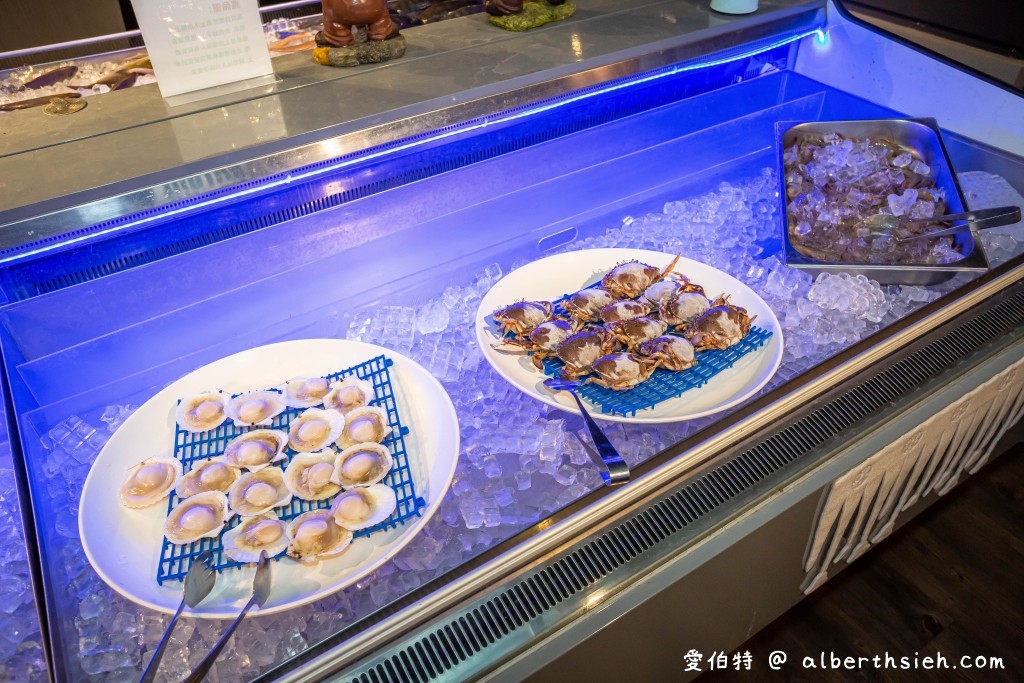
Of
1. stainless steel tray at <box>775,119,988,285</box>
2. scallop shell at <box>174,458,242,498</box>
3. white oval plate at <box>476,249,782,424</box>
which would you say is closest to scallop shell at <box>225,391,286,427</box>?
scallop shell at <box>174,458,242,498</box>

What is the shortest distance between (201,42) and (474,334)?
1065mm

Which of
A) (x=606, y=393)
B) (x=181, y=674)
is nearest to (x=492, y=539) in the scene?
(x=606, y=393)

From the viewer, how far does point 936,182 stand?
7.66 feet

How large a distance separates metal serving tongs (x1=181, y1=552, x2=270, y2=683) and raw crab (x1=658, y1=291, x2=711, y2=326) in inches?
42.9

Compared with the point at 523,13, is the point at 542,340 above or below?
below

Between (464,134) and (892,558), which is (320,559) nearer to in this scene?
(464,134)

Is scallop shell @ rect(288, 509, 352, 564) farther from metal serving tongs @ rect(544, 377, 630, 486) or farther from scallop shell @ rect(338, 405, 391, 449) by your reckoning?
metal serving tongs @ rect(544, 377, 630, 486)

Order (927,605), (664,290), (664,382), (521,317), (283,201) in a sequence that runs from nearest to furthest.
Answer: (664,382), (521,317), (664,290), (283,201), (927,605)

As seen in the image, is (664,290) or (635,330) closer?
(635,330)

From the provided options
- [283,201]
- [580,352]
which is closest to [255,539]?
[580,352]

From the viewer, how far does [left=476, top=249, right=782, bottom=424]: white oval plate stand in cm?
155

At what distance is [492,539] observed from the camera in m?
1.33

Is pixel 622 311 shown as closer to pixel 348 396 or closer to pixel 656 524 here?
pixel 656 524

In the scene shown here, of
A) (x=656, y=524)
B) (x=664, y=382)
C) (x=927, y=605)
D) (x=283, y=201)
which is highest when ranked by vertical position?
(x=283, y=201)
